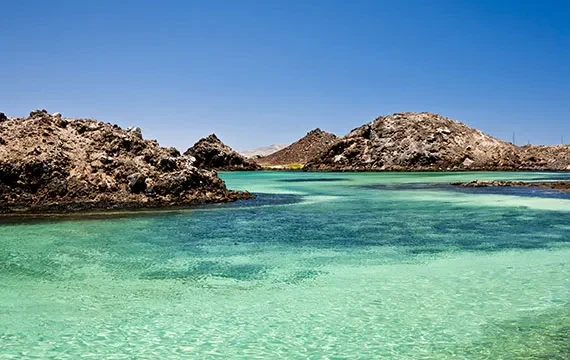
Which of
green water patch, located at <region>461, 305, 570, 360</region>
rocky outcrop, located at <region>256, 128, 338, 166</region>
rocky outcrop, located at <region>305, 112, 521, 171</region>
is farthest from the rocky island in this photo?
green water patch, located at <region>461, 305, 570, 360</region>

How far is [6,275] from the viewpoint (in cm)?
1265

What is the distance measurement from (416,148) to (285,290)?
3374 inches

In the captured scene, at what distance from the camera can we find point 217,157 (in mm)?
102312

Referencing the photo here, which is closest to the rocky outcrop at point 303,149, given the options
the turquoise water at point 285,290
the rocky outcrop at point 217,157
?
the rocky outcrop at point 217,157

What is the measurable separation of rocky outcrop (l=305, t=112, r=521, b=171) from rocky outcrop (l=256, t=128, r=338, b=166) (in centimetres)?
3157

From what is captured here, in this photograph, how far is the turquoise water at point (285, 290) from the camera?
27.0ft

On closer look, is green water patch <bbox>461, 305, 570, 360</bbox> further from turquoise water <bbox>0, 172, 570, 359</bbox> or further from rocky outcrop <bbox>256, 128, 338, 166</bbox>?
rocky outcrop <bbox>256, 128, 338, 166</bbox>

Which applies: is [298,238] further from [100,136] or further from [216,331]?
[100,136]

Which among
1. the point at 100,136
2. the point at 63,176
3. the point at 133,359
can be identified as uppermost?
the point at 100,136

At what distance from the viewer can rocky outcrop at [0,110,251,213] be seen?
25.8 m

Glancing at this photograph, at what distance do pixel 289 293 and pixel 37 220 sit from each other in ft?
48.5

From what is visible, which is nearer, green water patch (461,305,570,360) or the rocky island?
green water patch (461,305,570,360)

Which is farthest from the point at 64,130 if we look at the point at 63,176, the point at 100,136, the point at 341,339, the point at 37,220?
the point at 341,339

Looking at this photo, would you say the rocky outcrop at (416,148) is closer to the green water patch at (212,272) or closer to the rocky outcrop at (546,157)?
the rocky outcrop at (546,157)
